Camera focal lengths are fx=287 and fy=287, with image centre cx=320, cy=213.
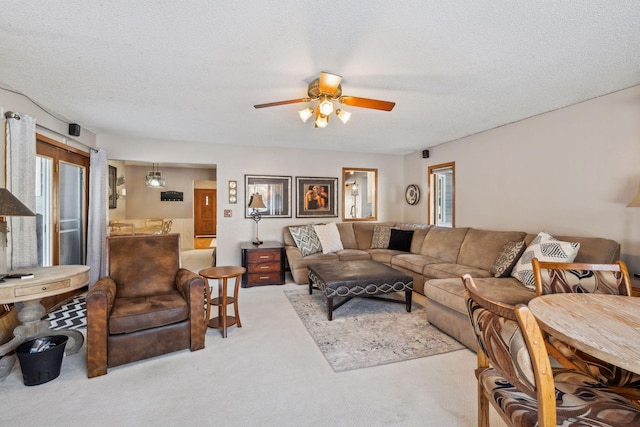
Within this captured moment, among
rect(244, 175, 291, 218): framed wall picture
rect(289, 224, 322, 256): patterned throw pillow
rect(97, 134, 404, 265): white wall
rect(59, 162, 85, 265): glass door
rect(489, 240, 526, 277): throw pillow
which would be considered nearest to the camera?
rect(489, 240, 526, 277): throw pillow

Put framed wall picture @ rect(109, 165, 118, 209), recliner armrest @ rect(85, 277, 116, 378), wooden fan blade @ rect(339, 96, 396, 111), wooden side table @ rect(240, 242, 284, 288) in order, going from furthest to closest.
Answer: framed wall picture @ rect(109, 165, 118, 209)
wooden side table @ rect(240, 242, 284, 288)
wooden fan blade @ rect(339, 96, 396, 111)
recliner armrest @ rect(85, 277, 116, 378)

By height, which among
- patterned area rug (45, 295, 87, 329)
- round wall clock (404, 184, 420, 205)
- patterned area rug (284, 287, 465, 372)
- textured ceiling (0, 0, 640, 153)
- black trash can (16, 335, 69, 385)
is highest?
textured ceiling (0, 0, 640, 153)

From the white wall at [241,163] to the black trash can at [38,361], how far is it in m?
3.03

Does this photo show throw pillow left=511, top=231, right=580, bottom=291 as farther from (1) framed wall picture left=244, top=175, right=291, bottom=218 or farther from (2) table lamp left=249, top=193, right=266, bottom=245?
(1) framed wall picture left=244, top=175, right=291, bottom=218

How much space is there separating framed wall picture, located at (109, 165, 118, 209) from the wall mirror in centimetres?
534

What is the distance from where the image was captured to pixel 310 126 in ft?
13.5

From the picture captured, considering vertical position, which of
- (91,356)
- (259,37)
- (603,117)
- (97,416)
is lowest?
(97,416)

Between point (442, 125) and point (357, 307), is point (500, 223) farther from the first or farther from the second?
point (357, 307)

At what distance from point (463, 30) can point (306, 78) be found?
125cm

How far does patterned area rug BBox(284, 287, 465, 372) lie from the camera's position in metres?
2.47

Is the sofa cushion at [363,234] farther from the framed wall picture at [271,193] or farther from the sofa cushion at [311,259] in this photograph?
the framed wall picture at [271,193]

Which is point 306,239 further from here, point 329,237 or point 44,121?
point 44,121

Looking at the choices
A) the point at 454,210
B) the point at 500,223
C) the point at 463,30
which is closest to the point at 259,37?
the point at 463,30

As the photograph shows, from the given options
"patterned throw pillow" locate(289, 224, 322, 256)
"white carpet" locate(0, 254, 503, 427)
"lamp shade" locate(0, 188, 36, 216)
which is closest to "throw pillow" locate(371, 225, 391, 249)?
"patterned throw pillow" locate(289, 224, 322, 256)
